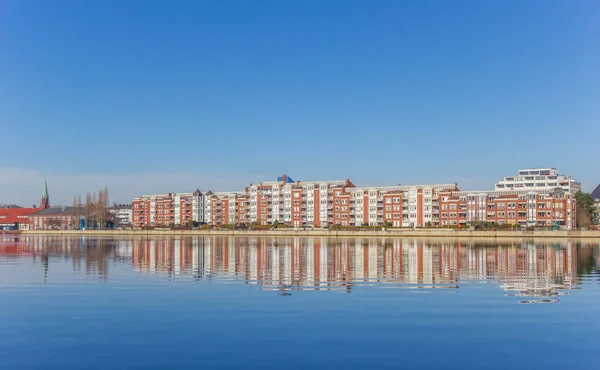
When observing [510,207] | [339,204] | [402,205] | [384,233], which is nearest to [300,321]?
[384,233]

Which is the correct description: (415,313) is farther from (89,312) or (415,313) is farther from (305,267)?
(305,267)

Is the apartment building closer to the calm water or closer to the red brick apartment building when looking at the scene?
the red brick apartment building

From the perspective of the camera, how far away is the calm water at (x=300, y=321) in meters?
17.9

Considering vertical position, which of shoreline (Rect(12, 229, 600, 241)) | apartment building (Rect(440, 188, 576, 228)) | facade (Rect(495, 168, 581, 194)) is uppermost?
facade (Rect(495, 168, 581, 194))

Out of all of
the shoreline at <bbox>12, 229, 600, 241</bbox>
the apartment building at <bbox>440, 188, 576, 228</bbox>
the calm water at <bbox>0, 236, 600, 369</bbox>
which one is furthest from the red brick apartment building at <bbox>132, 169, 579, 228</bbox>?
the calm water at <bbox>0, 236, 600, 369</bbox>

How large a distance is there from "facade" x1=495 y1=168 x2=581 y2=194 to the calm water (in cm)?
15292

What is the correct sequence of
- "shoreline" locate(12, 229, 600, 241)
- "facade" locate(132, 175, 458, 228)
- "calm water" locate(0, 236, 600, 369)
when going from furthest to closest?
1. "facade" locate(132, 175, 458, 228)
2. "shoreline" locate(12, 229, 600, 241)
3. "calm water" locate(0, 236, 600, 369)

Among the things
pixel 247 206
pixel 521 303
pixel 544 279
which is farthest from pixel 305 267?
pixel 247 206

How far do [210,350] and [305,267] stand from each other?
3130 cm

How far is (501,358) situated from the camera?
17969 mm

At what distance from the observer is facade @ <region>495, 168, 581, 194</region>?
607ft

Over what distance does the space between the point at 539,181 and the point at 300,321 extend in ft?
594

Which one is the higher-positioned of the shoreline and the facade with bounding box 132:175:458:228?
the facade with bounding box 132:175:458:228

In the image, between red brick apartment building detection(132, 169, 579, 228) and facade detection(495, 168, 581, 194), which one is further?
facade detection(495, 168, 581, 194)
